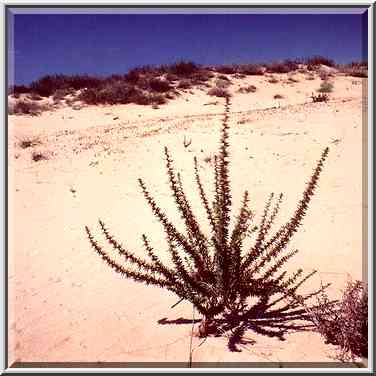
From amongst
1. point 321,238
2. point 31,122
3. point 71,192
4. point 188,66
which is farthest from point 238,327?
point 188,66

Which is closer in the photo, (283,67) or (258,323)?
(258,323)

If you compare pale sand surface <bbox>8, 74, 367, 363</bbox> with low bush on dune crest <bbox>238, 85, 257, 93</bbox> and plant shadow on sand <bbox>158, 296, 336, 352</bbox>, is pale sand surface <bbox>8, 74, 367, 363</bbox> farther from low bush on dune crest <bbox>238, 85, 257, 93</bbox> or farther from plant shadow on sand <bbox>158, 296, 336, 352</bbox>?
low bush on dune crest <bbox>238, 85, 257, 93</bbox>

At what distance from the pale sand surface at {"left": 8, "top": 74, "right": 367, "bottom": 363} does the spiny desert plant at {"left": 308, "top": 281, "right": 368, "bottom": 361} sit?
0.08 meters

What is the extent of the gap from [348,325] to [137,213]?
11.3 feet

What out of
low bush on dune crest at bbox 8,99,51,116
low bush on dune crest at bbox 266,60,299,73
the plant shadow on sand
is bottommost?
the plant shadow on sand

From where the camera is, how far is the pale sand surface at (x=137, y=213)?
290 centimetres

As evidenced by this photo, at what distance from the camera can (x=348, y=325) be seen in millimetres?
2682

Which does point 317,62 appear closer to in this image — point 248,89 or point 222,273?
point 248,89

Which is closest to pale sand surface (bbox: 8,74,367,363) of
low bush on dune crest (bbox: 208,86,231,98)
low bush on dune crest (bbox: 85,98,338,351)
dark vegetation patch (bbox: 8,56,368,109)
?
low bush on dune crest (bbox: 85,98,338,351)

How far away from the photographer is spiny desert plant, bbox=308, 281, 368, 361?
8.61 feet

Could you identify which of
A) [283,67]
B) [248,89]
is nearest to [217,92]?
[248,89]

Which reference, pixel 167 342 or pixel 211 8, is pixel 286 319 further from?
pixel 211 8

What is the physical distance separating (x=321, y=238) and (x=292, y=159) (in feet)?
10.5

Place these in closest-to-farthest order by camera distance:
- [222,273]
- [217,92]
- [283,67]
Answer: [222,273]
[217,92]
[283,67]
